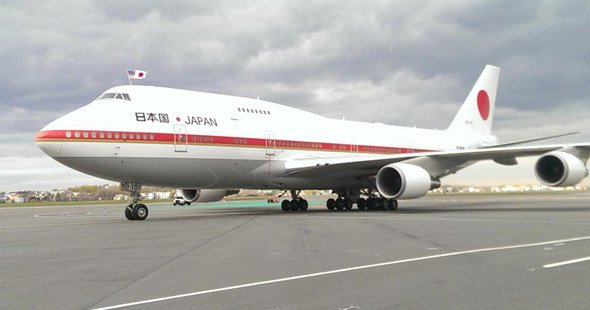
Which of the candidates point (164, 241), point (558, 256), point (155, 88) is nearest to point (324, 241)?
point (164, 241)

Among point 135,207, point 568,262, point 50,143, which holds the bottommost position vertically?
point 568,262

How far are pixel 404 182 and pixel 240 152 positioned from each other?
6.38 meters

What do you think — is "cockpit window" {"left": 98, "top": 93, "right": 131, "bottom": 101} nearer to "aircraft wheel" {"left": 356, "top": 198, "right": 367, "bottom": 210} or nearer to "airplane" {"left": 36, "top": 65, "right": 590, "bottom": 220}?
"airplane" {"left": 36, "top": 65, "right": 590, "bottom": 220}

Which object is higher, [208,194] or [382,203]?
[208,194]

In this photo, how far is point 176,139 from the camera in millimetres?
18250

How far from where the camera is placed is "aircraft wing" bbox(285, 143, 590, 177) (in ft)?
66.4

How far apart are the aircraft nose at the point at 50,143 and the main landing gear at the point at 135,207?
9.33 ft

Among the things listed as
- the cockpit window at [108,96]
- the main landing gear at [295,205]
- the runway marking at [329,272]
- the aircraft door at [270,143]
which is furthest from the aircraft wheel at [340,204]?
the runway marking at [329,272]

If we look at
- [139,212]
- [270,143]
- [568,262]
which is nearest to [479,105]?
[270,143]

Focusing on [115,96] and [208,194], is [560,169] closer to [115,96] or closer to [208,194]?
[208,194]

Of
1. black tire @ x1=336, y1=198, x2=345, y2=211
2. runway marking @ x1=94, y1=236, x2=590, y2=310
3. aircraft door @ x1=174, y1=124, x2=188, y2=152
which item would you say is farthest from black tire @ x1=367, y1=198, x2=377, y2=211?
runway marking @ x1=94, y1=236, x2=590, y2=310

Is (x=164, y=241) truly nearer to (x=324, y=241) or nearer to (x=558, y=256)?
(x=324, y=241)

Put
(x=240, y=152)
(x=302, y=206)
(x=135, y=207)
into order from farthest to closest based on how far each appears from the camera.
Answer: (x=302, y=206) < (x=240, y=152) < (x=135, y=207)

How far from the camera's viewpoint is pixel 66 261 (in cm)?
798
